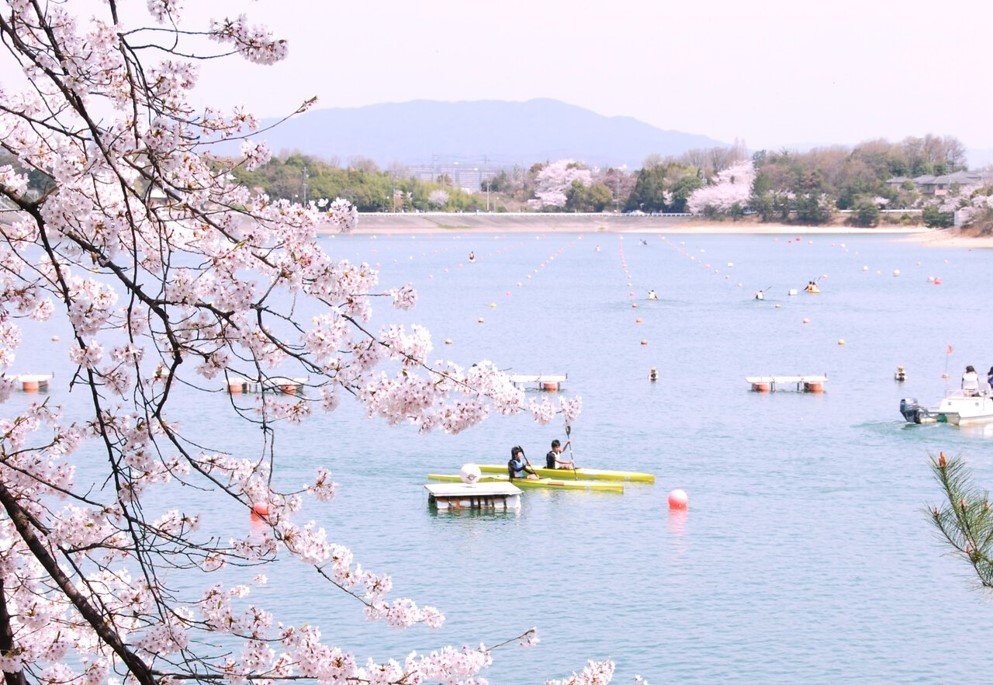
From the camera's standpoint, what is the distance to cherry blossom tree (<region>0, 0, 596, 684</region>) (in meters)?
4.88

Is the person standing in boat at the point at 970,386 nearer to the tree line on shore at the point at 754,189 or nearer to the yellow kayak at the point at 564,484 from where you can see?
the yellow kayak at the point at 564,484

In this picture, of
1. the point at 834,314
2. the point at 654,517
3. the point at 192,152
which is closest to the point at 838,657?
the point at 654,517

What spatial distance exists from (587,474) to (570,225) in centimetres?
14457

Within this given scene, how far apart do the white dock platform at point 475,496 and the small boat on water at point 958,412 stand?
12674 millimetres

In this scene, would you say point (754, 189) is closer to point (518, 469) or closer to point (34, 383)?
point (34, 383)

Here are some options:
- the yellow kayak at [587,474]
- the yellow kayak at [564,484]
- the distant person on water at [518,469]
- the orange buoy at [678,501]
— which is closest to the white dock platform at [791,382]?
the yellow kayak at [587,474]

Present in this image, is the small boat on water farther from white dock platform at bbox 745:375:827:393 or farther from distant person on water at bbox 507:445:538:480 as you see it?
distant person on water at bbox 507:445:538:480

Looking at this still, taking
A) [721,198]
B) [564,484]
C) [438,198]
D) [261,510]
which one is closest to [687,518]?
[564,484]

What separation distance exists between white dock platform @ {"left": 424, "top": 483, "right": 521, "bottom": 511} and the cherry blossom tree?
64.2 feet

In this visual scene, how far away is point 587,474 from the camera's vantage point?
27891 mm

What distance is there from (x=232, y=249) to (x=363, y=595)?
1787 millimetres

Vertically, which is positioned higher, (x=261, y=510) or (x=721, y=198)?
(x=261, y=510)

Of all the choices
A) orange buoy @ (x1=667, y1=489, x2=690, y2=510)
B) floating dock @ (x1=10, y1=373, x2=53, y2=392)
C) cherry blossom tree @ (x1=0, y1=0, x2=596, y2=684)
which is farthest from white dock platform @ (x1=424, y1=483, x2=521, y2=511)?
cherry blossom tree @ (x1=0, y1=0, x2=596, y2=684)

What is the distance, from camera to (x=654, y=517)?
25.5 metres
